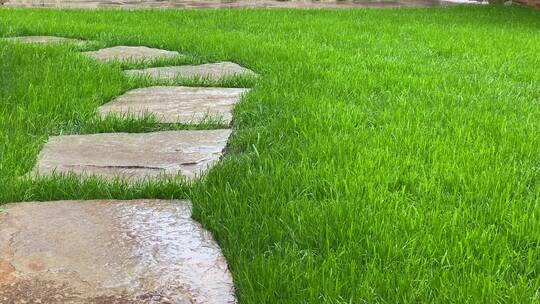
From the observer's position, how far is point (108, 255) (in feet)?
4.17

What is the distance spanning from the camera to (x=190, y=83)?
289 centimetres

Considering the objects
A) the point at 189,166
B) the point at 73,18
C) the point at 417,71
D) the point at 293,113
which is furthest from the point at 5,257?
the point at 73,18

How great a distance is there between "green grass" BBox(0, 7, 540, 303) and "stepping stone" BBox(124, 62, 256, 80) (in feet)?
0.39

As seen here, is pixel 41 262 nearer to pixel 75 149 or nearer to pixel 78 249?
pixel 78 249

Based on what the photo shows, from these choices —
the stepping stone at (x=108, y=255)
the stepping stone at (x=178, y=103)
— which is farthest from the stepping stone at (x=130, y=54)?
the stepping stone at (x=108, y=255)

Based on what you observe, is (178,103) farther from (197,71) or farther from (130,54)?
(130,54)

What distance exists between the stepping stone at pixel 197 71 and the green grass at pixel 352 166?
0.39 feet

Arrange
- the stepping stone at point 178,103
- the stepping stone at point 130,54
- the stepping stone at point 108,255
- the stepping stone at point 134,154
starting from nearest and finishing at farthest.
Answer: the stepping stone at point 108,255, the stepping stone at point 134,154, the stepping stone at point 178,103, the stepping stone at point 130,54

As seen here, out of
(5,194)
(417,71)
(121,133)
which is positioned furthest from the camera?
(417,71)

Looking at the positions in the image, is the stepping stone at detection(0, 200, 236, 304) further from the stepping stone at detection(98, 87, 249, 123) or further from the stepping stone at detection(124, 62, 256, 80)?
the stepping stone at detection(124, 62, 256, 80)

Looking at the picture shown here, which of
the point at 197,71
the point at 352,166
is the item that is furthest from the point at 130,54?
the point at 352,166

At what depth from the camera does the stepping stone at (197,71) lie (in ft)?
10.0

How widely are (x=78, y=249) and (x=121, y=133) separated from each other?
0.88 metres

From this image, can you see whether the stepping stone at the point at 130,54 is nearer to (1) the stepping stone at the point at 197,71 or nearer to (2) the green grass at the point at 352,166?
(2) the green grass at the point at 352,166
